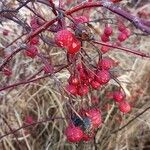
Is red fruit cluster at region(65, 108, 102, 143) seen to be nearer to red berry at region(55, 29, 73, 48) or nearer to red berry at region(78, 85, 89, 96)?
red berry at region(78, 85, 89, 96)

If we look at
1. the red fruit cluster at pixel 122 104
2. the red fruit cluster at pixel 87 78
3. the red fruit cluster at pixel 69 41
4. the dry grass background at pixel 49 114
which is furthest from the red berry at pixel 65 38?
the dry grass background at pixel 49 114

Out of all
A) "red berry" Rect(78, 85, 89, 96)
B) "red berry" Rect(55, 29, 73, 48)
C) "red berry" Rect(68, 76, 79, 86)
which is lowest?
"red berry" Rect(78, 85, 89, 96)

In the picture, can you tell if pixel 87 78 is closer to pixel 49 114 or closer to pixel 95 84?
pixel 95 84

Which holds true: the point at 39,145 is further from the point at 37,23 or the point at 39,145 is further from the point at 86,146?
the point at 37,23

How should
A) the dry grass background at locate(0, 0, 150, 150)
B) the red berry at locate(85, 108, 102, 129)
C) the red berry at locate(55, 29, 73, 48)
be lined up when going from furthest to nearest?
the dry grass background at locate(0, 0, 150, 150) → the red berry at locate(85, 108, 102, 129) → the red berry at locate(55, 29, 73, 48)

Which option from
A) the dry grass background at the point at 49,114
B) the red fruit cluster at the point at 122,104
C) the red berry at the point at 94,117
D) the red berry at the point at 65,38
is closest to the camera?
the red berry at the point at 65,38

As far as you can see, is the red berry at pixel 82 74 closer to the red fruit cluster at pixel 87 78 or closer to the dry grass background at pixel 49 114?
the red fruit cluster at pixel 87 78

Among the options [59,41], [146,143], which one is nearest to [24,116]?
[146,143]

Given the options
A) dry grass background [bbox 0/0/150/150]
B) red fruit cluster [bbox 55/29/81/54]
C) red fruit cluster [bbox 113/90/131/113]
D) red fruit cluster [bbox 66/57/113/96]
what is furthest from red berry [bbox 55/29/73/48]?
dry grass background [bbox 0/0/150/150]

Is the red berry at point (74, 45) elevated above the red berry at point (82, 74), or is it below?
above

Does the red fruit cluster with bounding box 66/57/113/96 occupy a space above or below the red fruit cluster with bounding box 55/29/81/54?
below
